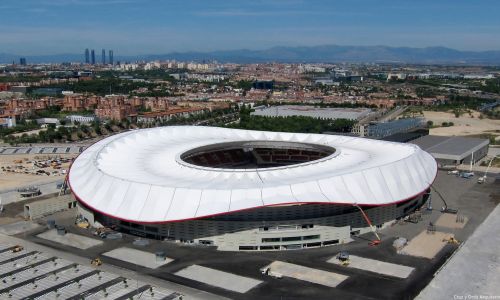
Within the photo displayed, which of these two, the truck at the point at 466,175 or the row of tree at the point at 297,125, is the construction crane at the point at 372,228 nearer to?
the truck at the point at 466,175

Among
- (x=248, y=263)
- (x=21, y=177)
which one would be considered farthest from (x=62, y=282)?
(x=21, y=177)

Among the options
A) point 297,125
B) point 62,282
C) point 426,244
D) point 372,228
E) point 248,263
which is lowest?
point 62,282

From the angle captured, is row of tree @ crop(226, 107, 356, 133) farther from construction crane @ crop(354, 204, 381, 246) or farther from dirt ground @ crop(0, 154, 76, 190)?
construction crane @ crop(354, 204, 381, 246)

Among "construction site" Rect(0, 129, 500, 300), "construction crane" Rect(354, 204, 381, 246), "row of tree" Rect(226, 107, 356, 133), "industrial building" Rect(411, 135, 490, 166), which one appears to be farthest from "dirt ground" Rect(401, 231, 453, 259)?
"row of tree" Rect(226, 107, 356, 133)

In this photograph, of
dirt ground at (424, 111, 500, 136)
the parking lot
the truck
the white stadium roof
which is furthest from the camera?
dirt ground at (424, 111, 500, 136)

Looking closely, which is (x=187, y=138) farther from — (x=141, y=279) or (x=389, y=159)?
(x=141, y=279)

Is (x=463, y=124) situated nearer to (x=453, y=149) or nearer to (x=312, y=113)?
(x=312, y=113)

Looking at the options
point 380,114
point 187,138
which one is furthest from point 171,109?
point 187,138
